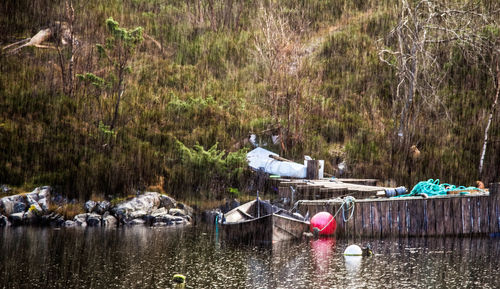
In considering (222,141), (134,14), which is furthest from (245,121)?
(134,14)

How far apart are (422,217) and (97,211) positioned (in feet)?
46.5

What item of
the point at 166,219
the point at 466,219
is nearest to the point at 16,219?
the point at 166,219

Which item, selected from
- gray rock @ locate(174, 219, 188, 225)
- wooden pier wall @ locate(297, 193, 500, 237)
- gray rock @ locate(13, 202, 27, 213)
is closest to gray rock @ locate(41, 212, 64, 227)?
gray rock @ locate(13, 202, 27, 213)

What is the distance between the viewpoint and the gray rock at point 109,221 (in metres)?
24.0

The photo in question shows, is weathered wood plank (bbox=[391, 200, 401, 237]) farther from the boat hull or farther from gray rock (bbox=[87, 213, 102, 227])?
gray rock (bbox=[87, 213, 102, 227])

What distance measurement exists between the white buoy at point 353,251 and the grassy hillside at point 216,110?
1189 cm

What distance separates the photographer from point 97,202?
25.5 meters

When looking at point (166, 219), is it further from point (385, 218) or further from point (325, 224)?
point (385, 218)

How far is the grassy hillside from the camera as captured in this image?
27.7 m

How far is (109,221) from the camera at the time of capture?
24.2m

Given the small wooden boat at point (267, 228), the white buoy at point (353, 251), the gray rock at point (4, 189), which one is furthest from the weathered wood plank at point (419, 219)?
the gray rock at point (4, 189)

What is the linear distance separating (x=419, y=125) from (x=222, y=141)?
11050 mm

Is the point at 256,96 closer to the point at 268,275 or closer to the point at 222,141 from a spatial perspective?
the point at 222,141

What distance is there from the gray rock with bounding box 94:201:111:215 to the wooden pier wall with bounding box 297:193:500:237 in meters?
10.8
